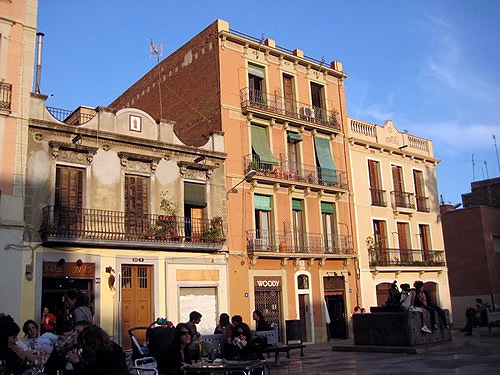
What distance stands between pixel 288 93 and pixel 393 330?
15.2 m

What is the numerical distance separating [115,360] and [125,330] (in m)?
15.0

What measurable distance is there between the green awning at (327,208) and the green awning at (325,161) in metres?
1.22

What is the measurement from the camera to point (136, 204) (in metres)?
21.2

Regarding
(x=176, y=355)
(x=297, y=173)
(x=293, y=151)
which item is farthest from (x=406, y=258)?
(x=176, y=355)

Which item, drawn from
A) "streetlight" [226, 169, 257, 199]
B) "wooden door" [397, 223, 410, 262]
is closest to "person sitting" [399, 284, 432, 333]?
"streetlight" [226, 169, 257, 199]

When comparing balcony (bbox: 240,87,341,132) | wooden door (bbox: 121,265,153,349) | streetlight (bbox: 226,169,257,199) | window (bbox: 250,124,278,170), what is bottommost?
wooden door (bbox: 121,265,153,349)

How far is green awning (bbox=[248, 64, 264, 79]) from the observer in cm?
2666

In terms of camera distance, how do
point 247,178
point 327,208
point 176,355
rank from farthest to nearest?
1. point 327,208
2. point 247,178
3. point 176,355

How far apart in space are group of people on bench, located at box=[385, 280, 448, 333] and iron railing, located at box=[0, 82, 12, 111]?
1434 centimetres

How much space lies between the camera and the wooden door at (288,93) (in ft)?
90.8

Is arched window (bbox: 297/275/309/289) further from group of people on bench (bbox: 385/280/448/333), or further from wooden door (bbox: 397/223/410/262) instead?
group of people on bench (bbox: 385/280/448/333)

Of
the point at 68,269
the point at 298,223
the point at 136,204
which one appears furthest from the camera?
the point at 298,223

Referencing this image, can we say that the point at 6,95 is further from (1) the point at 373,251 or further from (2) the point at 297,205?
(1) the point at 373,251

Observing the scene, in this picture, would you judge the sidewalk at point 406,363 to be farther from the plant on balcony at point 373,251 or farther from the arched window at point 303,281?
the plant on balcony at point 373,251
